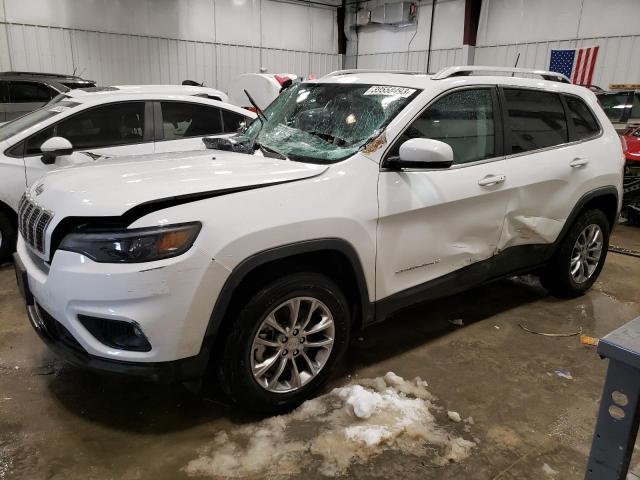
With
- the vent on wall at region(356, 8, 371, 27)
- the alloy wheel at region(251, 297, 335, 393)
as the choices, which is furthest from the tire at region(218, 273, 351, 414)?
the vent on wall at region(356, 8, 371, 27)

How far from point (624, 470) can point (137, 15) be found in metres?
12.9

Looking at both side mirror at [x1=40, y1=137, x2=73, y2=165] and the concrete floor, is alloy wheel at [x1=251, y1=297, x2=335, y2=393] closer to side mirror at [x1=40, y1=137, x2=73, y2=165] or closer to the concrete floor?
the concrete floor

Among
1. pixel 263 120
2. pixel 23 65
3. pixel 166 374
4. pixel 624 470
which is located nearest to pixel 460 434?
pixel 624 470

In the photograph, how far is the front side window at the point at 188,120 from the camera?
16.4 feet

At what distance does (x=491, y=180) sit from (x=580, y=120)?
1315 millimetres

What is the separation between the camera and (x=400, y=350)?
330 centimetres

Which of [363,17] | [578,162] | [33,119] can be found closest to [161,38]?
[363,17]

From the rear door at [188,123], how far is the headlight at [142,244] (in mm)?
2896

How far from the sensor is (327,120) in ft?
10.0

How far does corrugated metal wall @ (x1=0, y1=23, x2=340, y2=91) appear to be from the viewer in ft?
34.0

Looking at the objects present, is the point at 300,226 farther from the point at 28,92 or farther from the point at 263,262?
the point at 28,92

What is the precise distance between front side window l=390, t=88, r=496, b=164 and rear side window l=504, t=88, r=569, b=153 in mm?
209

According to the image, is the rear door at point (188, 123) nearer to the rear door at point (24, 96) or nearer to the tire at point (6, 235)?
the tire at point (6, 235)

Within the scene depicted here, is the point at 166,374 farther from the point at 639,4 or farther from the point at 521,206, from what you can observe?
the point at 639,4
